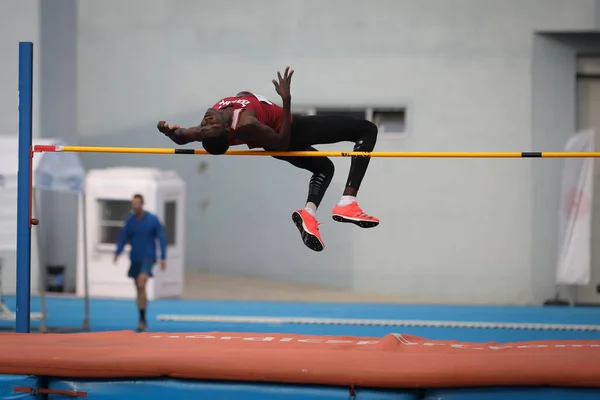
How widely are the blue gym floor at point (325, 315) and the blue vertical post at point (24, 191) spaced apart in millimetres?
4969

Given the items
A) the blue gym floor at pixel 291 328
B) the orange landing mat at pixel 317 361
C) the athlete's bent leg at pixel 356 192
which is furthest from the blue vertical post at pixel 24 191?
the athlete's bent leg at pixel 356 192

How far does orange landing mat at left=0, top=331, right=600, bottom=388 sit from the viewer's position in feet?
17.8

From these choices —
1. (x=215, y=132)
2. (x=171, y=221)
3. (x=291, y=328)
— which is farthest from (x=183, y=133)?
(x=171, y=221)

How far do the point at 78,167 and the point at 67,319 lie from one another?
2.16m

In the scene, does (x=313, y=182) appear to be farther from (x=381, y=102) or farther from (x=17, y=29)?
(x=17, y=29)

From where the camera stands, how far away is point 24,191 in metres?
6.62

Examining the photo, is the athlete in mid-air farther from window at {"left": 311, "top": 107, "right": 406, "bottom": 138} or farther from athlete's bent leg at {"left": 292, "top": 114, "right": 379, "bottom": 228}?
window at {"left": 311, "top": 107, "right": 406, "bottom": 138}

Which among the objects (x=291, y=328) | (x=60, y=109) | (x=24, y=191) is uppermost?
(x=60, y=109)

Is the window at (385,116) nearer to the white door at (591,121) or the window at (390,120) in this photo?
the window at (390,120)

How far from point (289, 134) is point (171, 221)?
345 inches

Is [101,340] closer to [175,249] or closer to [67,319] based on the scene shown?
[67,319]

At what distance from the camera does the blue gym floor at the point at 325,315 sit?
11.3m

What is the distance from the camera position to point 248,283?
16016mm

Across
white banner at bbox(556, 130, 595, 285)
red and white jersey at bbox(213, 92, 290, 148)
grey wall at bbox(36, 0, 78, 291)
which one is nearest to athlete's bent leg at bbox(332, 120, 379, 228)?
red and white jersey at bbox(213, 92, 290, 148)
